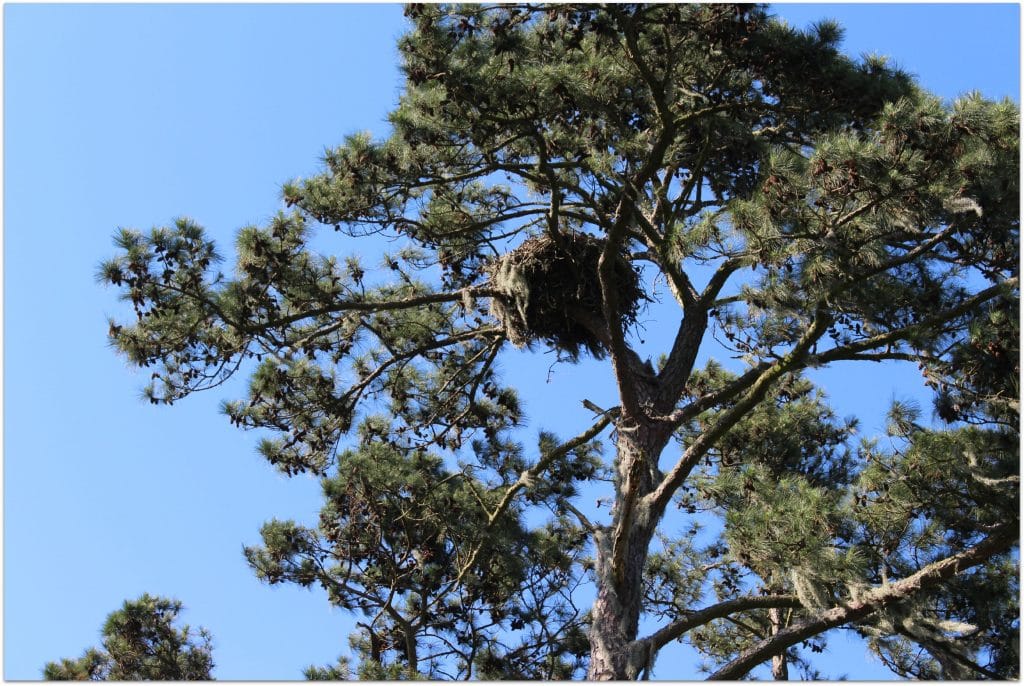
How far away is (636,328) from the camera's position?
22.7 ft

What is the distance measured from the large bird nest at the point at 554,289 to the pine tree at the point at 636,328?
0.06 feet

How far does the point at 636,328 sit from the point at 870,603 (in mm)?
2279

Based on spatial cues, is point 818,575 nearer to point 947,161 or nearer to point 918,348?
point 918,348

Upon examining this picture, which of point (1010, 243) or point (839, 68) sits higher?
point (839, 68)

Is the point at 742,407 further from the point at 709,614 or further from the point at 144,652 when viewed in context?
the point at 144,652

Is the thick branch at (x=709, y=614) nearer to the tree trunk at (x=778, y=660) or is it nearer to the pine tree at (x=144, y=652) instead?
the tree trunk at (x=778, y=660)

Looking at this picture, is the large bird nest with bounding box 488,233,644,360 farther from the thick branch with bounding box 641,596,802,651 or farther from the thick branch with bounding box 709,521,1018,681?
the thick branch with bounding box 709,521,1018,681

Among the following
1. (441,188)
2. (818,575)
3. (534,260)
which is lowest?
(818,575)

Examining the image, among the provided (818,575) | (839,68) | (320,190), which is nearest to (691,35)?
(839,68)

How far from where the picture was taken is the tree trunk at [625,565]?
220 inches

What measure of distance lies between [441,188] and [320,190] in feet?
3.03

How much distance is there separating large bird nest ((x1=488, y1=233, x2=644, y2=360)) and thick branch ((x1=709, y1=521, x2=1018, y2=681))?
6.86 ft

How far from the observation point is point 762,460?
7.74m

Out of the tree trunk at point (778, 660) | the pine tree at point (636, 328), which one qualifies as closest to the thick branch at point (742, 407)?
the pine tree at point (636, 328)
